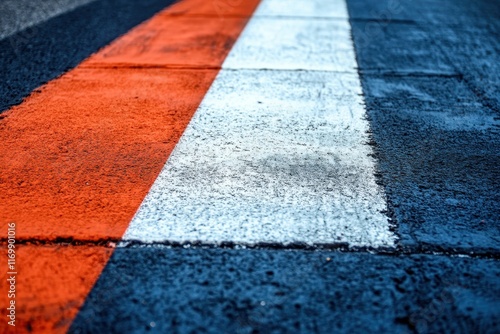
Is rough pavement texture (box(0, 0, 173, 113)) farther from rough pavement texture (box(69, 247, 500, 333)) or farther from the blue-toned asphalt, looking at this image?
rough pavement texture (box(69, 247, 500, 333))

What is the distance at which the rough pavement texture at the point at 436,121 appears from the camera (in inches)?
87.4

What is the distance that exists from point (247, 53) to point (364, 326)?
344cm

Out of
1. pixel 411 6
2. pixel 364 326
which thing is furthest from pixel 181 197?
pixel 411 6

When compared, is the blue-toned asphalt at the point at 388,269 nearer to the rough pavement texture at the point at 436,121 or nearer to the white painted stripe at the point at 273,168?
the rough pavement texture at the point at 436,121

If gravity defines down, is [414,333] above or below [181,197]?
below

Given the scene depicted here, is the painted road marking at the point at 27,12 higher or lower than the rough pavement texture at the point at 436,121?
higher

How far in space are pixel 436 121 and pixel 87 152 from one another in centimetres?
231

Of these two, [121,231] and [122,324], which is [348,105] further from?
[122,324]

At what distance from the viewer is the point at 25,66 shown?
13.8 feet

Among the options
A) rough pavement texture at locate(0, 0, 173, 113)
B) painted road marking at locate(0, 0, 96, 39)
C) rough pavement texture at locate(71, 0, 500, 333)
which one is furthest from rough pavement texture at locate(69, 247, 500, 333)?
painted road marking at locate(0, 0, 96, 39)

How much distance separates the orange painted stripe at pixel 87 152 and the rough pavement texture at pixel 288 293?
0.18 m

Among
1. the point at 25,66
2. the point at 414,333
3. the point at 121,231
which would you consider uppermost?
the point at 25,66

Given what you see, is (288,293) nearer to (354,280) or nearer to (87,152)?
(354,280)

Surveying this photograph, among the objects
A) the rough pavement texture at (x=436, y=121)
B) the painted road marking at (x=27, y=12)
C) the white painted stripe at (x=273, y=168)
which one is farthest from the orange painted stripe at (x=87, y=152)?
the painted road marking at (x=27, y=12)
